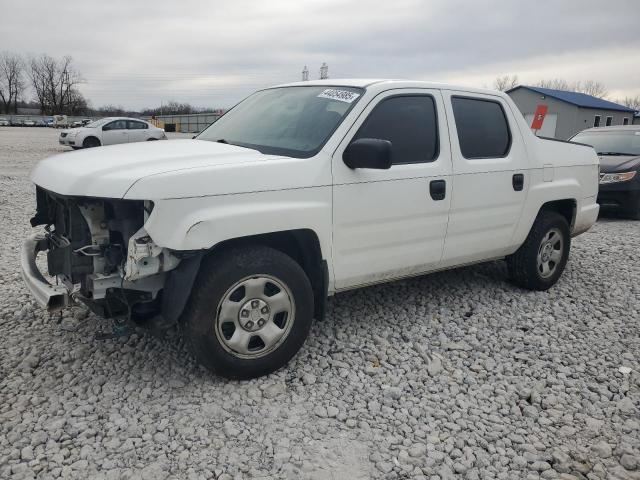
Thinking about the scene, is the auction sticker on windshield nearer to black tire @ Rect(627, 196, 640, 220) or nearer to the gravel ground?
the gravel ground

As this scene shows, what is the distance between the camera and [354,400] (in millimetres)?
3236

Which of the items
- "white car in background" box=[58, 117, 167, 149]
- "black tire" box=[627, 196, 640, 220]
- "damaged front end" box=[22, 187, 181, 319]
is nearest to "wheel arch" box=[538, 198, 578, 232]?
"damaged front end" box=[22, 187, 181, 319]

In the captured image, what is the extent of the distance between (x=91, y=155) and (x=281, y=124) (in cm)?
132

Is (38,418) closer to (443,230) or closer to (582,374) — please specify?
(443,230)

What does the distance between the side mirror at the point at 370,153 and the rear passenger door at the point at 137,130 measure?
2070 centimetres

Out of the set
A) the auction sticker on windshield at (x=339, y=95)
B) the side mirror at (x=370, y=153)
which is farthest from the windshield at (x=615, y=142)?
the side mirror at (x=370, y=153)

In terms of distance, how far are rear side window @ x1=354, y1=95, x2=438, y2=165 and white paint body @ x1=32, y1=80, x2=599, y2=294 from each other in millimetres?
62

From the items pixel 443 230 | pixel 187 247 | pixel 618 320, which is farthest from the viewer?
pixel 618 320

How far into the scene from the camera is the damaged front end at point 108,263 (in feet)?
9.71

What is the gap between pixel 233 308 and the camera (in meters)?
3.17

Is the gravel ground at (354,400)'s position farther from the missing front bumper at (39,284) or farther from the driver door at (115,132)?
the driver door at (115,132)

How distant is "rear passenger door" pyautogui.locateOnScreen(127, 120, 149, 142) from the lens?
2239 centimetres

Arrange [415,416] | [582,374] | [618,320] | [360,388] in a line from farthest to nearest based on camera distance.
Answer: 1. [618,320]
2. [582,374]
3. [360,388]
4. [415,416]

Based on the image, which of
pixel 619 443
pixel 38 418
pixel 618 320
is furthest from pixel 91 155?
pixel 618 320
